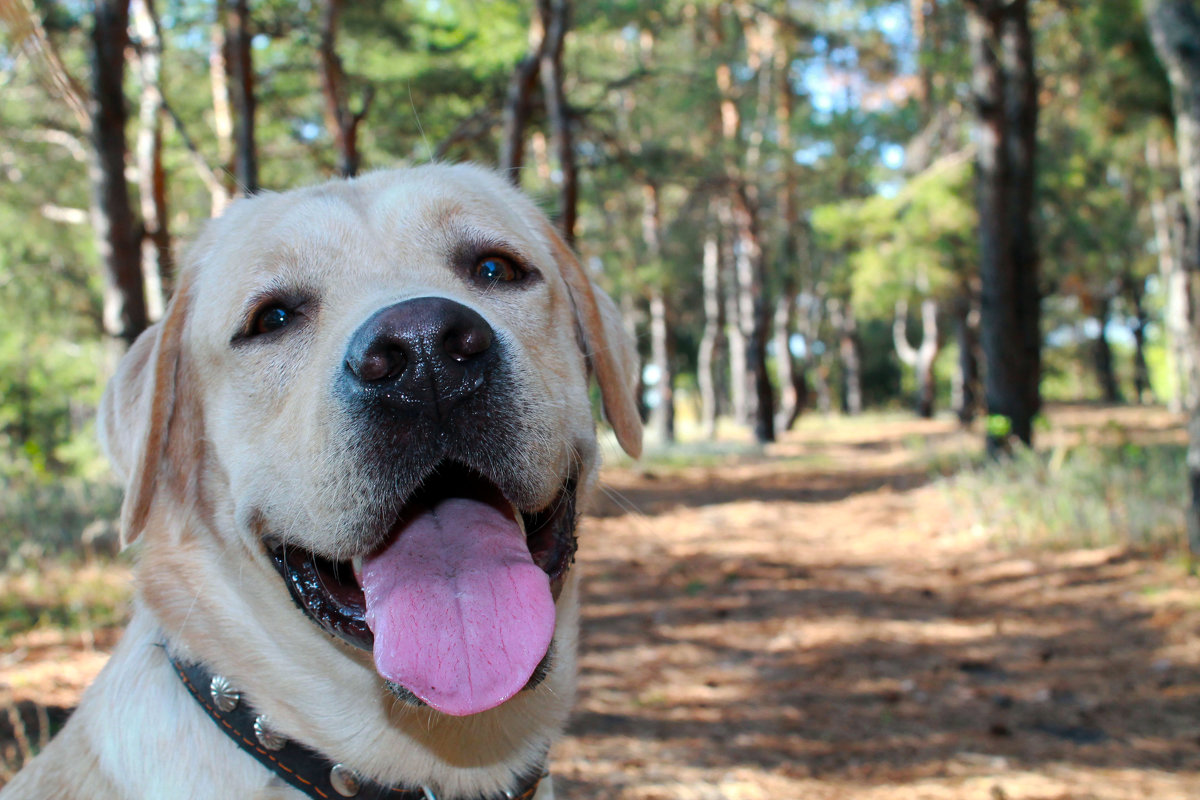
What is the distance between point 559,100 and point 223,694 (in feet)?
39.4

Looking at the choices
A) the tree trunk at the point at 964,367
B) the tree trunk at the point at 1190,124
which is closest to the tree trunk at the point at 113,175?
the tree trunk at the point at 1190,124

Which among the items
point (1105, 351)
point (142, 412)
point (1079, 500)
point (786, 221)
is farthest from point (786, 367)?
point (142, 412)

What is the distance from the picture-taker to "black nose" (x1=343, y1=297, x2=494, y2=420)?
1.72m

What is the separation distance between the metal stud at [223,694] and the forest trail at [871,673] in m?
1.11

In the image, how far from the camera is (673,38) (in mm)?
26531

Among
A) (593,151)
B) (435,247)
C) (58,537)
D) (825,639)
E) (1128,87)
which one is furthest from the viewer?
(593,151)

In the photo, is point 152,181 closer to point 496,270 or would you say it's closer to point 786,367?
point 496,270

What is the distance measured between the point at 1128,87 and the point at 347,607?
15951mm

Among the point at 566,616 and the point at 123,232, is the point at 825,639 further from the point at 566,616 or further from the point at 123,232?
the point at 123,232

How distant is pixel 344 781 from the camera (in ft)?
6.24

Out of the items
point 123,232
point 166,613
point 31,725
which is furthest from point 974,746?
point 123,232

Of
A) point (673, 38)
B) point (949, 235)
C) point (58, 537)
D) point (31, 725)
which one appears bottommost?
point (31, 725)

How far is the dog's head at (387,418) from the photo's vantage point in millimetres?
1799

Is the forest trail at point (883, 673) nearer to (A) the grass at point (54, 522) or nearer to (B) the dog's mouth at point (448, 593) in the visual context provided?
(B) the dog's mouth at point (448, 593)
